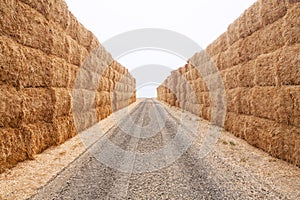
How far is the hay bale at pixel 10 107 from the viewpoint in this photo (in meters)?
4.82

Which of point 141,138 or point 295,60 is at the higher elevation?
point 295,60

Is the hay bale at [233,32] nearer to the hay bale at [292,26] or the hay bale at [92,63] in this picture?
the hay bale at [292,26]

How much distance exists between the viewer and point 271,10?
21.1 feet

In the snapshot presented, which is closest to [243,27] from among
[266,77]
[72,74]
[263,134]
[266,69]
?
[266,69]

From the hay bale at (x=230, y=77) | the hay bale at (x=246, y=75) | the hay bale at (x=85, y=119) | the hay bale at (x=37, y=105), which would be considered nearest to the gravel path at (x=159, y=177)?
the hay bale at (x=37, y=105)

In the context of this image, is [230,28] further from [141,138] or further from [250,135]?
[141,138]

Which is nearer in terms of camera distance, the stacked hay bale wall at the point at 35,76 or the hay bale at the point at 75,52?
the stacked hay bale wall at the point at 35,76

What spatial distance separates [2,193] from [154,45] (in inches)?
615

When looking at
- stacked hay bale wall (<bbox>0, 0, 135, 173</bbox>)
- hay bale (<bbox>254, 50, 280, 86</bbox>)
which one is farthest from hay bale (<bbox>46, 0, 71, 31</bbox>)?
hay bale (<bbox>254, 50, 280, 86</bbox>)

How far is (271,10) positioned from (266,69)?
5.23 feet

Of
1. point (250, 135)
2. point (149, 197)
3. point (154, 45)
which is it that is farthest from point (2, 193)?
point (154, 45)

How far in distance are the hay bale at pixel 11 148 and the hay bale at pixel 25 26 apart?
210cm

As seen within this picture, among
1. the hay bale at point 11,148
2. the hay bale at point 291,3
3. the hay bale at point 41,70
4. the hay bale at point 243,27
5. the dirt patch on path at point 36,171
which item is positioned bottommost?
the dirt patch on path at point 36,171

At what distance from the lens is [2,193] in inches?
152
